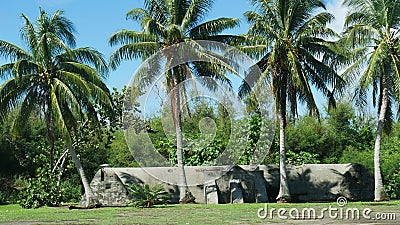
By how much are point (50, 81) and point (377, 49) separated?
1300cm

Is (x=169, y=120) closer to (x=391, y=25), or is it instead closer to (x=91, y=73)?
(x=91, y=73)

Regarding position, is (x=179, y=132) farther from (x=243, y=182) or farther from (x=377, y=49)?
(x=377, y=49)

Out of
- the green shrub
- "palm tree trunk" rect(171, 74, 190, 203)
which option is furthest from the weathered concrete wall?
the green shrub

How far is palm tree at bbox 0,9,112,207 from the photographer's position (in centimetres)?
2158

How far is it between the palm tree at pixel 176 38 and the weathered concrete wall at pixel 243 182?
105cm

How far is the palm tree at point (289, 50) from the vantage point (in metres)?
24.1

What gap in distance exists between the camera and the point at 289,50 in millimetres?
23906

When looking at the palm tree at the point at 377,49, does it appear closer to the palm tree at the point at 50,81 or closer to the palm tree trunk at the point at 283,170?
the palm tree trunk at the point at 283,170

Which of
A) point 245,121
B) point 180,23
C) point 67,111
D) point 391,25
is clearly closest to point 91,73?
point 67,111

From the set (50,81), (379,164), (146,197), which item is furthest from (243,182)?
(50,81)

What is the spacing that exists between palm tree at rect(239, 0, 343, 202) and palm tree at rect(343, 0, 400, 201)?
996 millimetres

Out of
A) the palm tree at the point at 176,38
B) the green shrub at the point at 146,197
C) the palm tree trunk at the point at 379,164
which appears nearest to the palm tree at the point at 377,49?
the palm tree trunk at the point at 379,164

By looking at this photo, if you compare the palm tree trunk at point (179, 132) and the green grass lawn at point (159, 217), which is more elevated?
the palm tree trunk at point (179, 132)

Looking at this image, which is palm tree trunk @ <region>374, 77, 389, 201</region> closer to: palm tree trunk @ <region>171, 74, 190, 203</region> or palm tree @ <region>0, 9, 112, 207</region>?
palm tree trunk @ <region>171, 74, 190, 203</region>
